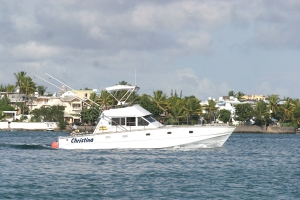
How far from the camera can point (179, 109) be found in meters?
144

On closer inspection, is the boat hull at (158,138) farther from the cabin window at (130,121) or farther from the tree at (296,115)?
the tree at (296,115)

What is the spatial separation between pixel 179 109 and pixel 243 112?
58.9 feet

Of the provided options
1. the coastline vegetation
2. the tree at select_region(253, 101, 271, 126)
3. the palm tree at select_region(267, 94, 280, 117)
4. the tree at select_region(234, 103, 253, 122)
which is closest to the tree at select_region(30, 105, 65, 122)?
the coastline vegetation

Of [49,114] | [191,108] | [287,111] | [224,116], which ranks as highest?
[191,108]

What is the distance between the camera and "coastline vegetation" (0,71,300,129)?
5620 inches

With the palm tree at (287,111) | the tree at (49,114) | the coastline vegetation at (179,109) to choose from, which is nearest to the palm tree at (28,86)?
the coastline vegetation at (179,109)

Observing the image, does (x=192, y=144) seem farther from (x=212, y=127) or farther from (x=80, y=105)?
(x=80, y=105)

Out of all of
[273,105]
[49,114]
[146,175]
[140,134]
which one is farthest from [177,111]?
[146,175]

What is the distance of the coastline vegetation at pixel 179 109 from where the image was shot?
143 meters

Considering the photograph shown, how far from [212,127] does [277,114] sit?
4283 inches

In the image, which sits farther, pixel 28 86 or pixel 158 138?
pixel 28 86

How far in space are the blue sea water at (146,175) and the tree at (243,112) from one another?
331ft

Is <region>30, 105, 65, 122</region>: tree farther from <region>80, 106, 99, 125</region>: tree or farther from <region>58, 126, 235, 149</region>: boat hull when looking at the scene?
<region>58, 126, 235, 149</region>: boat hull

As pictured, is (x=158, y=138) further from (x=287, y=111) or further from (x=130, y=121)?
(x=287, y=111)
